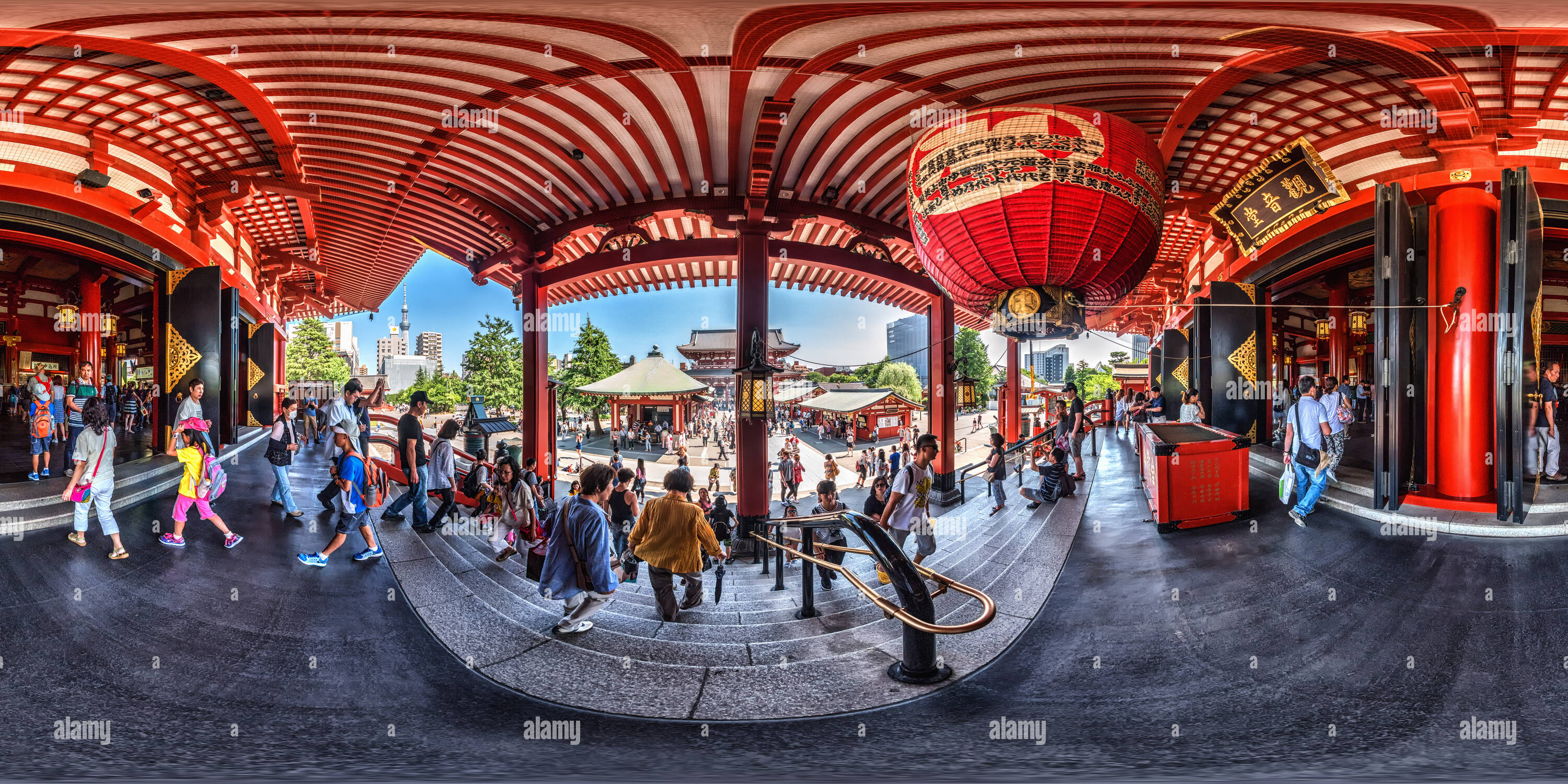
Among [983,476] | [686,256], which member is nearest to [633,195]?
[686,256]

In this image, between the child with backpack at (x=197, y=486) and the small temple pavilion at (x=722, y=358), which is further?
the small temple pavilion at (x=722, y=358)

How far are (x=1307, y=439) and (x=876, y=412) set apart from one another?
4.13ft

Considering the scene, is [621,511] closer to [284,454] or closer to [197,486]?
[284,454]

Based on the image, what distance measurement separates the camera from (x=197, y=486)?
1101 millimetres

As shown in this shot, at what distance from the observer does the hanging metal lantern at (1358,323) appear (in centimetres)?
114

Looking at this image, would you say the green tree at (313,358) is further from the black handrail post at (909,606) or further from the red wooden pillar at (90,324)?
the black handrail post at (909,606)

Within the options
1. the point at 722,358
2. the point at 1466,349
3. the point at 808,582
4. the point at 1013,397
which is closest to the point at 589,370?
the point at 808,582

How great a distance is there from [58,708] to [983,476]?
210cm

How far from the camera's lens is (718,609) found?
Result: 125 cm

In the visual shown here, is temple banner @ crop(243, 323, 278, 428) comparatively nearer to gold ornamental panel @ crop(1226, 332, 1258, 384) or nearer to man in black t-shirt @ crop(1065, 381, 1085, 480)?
man in black t-shirt @ crop(1065, 381, 1085, 480)

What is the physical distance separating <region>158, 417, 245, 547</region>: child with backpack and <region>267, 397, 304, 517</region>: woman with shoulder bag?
9 cm

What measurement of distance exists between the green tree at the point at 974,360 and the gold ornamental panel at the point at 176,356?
2.50 meters

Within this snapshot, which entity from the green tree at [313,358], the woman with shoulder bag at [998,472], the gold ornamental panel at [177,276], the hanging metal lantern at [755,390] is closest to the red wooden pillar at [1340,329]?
the woman with shoulder bag at [998,472]

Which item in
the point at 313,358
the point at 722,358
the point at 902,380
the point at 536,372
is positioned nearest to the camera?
the point at 313,358
